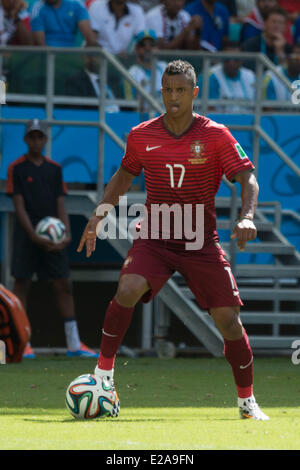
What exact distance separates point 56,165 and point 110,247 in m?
2.13

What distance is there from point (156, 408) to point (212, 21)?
26.7 ft

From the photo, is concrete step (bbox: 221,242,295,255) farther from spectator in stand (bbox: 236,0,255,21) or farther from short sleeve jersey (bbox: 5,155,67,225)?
spectator in stand (bbox: 236,0,255,21)

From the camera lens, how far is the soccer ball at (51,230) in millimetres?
12680

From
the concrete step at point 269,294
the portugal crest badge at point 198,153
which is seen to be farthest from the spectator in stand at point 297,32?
the portugal crest badge at point 198,153

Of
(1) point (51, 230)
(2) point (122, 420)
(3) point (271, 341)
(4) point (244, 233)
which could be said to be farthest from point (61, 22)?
(4) point (244, 233)

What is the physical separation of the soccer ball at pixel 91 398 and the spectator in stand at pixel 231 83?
6.46 m

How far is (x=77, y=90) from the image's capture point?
517 inches

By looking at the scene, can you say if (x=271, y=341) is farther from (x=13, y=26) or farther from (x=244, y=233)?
(x=244, y=233)

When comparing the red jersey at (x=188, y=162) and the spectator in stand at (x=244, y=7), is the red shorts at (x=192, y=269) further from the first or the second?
the spectator in stand at (x=244, y=7)

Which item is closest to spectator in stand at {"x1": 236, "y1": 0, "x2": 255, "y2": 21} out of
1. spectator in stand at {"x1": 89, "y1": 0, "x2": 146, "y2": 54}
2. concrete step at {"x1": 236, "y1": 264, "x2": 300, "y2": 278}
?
spectator in stand at {"x1": 89, "y1": 0, "x2": 146, "y2": 54}

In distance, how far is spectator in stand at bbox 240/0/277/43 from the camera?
1551cm

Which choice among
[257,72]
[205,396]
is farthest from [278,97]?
[205,396]
